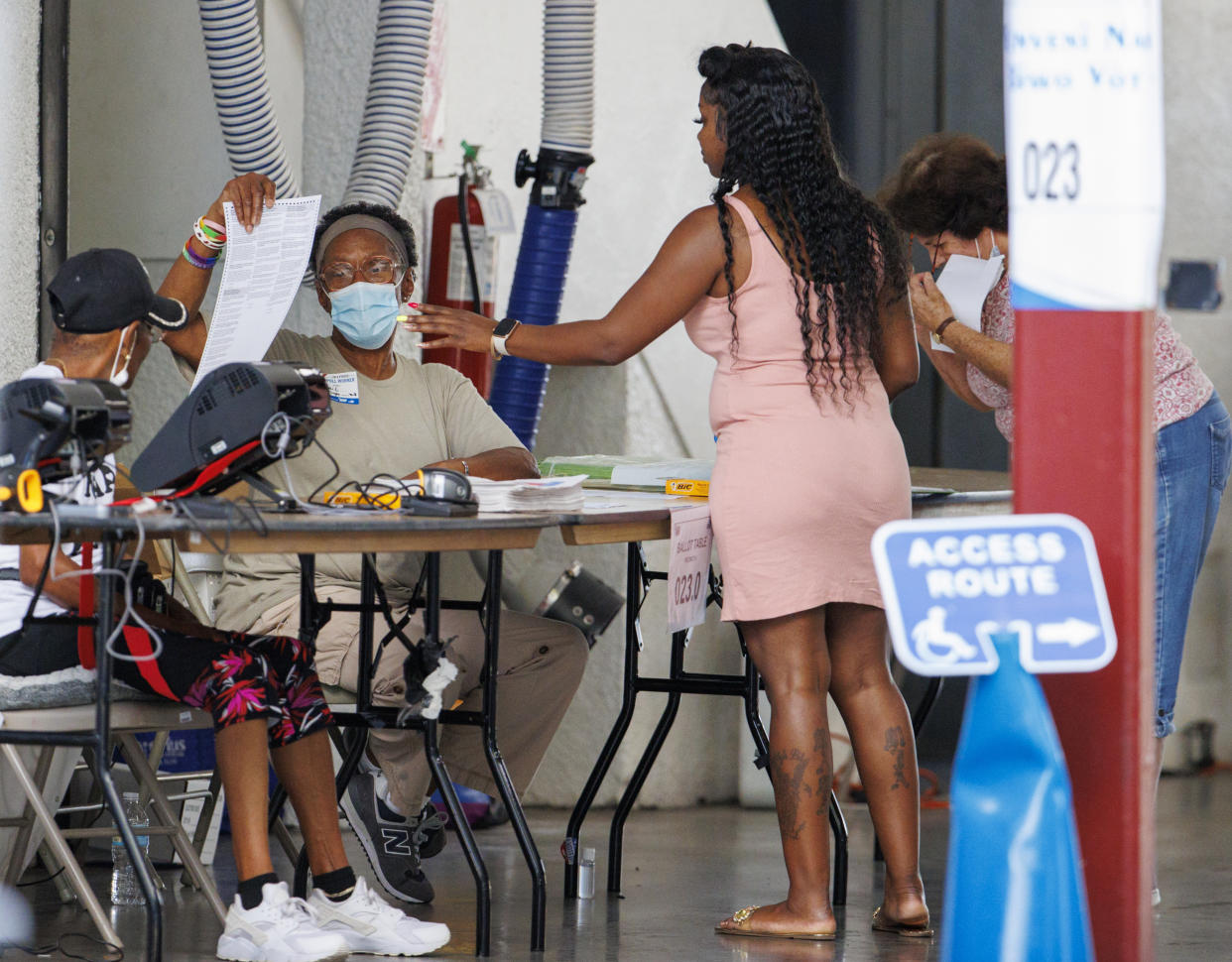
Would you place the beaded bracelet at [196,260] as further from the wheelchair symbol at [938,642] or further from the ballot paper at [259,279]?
the wheelchair symbol at [938,642]

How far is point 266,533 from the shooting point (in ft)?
8.65

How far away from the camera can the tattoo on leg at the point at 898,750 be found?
11.1 feet

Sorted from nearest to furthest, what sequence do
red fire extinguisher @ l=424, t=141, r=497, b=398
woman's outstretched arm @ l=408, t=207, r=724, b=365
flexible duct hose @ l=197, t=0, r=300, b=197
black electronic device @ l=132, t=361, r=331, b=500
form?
black electronic device @ l=132, t=361, r=331, b=500 → woman's outstretched arm @ l=408, t=207, r=724, b=365 → flexible duct hose @ l=197, t=0, r=300, b=197 → red fire extinguisher @ l=424, t=141, r=497, b=398

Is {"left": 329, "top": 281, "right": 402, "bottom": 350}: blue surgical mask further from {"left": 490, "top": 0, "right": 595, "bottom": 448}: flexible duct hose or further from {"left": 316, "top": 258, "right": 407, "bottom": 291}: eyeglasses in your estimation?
{"left": 490, "top": 0, "right": 595, "bottom": 448}: flexible duct hose

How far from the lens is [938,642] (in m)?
2.07

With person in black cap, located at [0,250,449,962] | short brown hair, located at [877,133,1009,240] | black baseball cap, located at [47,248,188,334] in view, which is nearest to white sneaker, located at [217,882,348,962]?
person in black cap, located at [0,250,449,962]

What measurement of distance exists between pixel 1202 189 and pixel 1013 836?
4.62 metres

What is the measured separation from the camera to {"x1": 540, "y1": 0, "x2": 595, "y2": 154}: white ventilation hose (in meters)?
4.66

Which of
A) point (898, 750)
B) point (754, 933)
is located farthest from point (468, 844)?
point (898, 750)

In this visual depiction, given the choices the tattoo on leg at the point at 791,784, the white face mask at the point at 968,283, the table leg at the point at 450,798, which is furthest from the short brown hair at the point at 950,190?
the table leg at the point at 450,798

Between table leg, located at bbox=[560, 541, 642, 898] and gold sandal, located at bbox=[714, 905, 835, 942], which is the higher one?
table leg, located at bbox=[560, 541, 642, 898]

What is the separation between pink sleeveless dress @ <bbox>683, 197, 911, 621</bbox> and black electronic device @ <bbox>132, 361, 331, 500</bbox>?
85 cm

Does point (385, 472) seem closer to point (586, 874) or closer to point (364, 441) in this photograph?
point (364, 441)

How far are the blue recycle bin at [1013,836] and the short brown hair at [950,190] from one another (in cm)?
178
